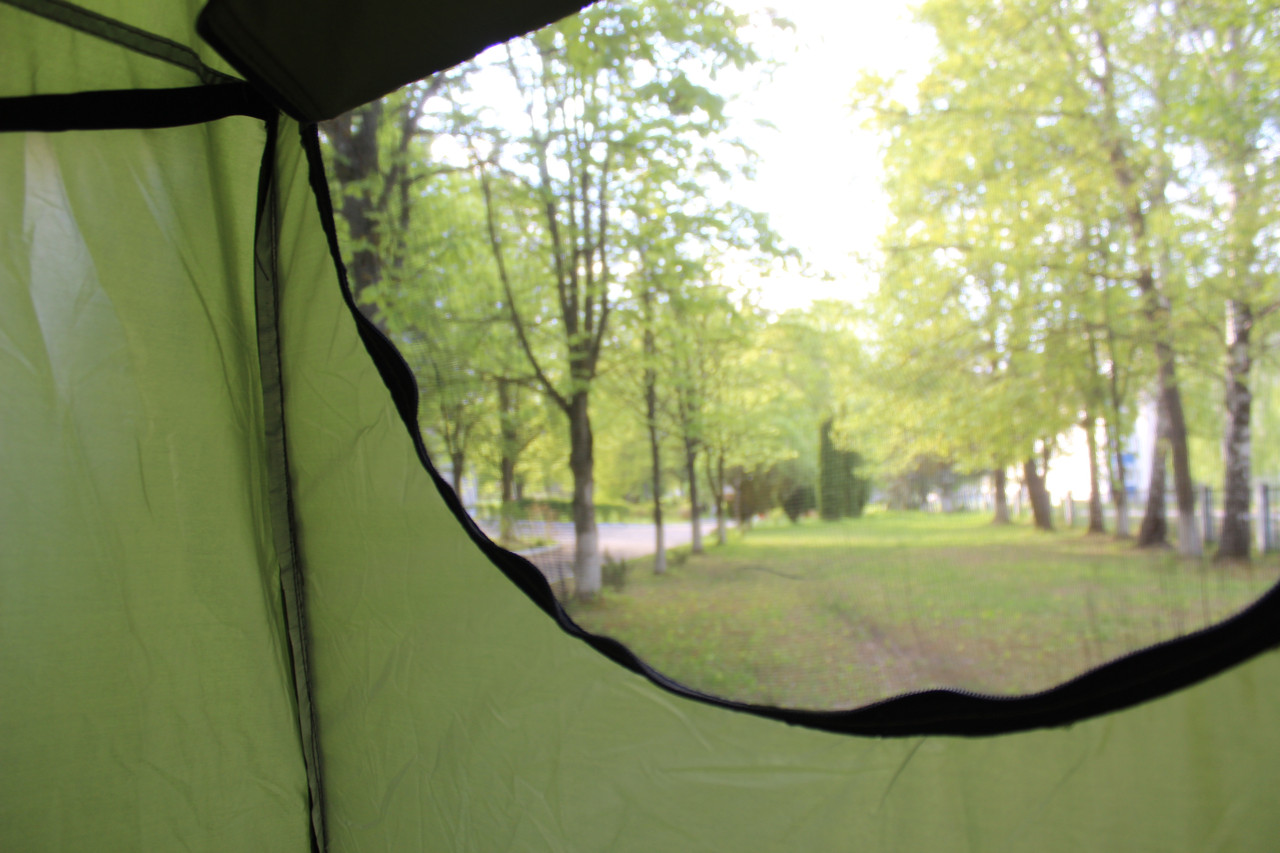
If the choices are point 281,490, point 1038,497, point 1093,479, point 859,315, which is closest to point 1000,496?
point 1038,497

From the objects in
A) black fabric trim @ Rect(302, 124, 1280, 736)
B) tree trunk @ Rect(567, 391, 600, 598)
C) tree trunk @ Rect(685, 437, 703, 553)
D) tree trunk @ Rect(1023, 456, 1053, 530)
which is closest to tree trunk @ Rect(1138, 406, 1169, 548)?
tree trunk @ Rect(1023, 456, 1053, 530)

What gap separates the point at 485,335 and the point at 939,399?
1.57m

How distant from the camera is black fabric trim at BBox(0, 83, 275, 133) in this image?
0.74 meters

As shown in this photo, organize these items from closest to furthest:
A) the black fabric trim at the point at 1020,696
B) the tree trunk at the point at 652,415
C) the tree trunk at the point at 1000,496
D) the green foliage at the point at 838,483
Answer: the black fabric trim at the point at 1020,696
the tree trunk at the point at 1000,496
the green foliage at the point at 838,483
the tree trunk at the point at 652,415

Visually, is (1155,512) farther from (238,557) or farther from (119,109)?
(119,109)

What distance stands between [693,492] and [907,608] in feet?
4.79

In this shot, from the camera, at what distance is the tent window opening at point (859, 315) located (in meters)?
0.99

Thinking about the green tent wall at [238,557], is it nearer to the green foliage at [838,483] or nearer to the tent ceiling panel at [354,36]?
the tent ceiling panel at [354,36]

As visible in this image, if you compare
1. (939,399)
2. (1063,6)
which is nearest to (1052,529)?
(939,399)

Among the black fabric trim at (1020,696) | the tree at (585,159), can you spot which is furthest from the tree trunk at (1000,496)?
the tree at (585,159)

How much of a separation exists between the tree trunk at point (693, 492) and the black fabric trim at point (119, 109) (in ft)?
5.07

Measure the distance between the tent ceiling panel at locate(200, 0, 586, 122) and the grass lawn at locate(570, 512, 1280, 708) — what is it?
0.76 m

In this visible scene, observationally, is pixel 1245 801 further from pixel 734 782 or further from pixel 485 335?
pixel 485 335

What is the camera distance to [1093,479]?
100cm
